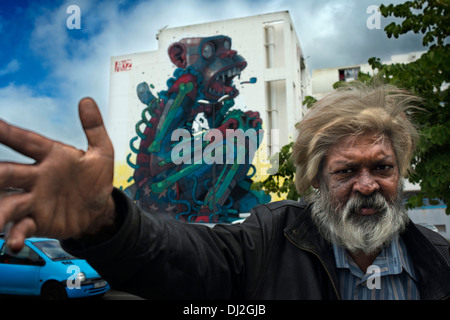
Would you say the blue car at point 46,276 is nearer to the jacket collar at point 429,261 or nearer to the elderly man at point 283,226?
the elderly man at point 283,226

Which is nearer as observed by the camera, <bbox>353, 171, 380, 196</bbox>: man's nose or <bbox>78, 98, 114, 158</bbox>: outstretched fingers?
<bbox>78, 98, 114, 158</bbox>: outstretched fingers

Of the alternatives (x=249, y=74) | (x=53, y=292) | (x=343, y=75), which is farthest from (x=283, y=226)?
(x=343, y=75)

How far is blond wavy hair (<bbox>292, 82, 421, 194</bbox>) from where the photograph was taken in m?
A: 1.89

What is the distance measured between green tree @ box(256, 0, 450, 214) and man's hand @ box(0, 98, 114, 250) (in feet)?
13.7

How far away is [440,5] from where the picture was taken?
5.38 meters

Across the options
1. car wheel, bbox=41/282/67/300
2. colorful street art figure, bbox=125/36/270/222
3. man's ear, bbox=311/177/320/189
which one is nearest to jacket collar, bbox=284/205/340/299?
man's ear, bbox=311/177/320/189

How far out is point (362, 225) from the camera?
184cm

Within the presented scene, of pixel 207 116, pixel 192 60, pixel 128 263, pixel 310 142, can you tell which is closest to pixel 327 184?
pixel 310 142

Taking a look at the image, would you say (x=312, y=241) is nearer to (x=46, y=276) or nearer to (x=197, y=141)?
(x=46, y=276)

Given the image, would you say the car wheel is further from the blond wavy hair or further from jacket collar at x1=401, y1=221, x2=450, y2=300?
jacket collar at x1=401, y1=221, x2=450, y2=300

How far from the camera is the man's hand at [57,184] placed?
0.95 metres

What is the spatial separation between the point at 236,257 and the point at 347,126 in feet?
2.71
